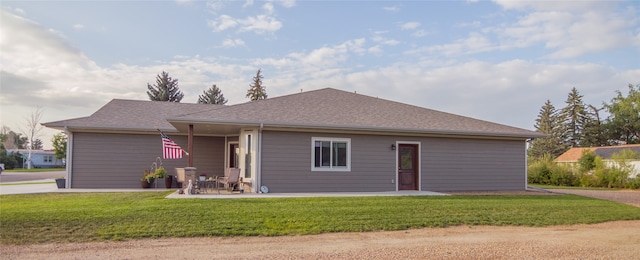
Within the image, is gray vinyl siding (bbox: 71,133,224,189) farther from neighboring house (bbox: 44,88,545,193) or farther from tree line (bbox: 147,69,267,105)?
tree line (bbox: 147,69,267,105)

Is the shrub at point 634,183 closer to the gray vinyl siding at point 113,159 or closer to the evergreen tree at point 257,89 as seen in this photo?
the gray vinyl siding at point 113,159

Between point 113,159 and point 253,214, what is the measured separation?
335 inches

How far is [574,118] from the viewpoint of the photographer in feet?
174

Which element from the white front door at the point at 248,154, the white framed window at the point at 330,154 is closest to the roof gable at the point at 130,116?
the white front door at the point at 248,154

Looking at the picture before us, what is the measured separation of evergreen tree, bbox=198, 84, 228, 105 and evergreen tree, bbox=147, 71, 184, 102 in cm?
250

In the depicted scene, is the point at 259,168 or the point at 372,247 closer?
the point at 372,247

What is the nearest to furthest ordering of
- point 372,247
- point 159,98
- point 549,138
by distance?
point 372,247 → point 159,98 → point 549,138

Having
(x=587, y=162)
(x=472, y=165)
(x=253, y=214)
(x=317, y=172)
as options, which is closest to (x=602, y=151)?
(x=587, y=162)

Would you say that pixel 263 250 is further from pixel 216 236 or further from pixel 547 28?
pixel 547 28

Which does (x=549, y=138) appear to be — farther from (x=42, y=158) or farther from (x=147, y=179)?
(x=42, y=158)

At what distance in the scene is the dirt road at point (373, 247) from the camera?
696cm

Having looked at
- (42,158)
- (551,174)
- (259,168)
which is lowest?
(42,158)

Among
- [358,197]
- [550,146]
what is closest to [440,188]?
[358,197]

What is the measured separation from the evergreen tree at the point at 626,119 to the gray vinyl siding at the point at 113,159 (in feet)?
166
